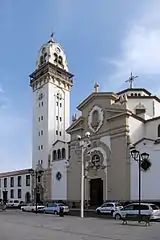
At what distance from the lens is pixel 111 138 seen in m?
52.0

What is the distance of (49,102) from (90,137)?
1524cm

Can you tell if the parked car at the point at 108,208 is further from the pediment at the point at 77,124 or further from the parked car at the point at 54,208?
the pediment at the point at 77,124

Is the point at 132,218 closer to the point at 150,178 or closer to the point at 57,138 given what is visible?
the point at 150,178

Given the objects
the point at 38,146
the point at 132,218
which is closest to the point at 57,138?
the point at 38,146

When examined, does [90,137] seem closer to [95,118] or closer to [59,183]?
[95,118]

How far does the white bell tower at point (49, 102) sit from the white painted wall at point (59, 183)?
277 cm

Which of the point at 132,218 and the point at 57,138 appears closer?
the point at 132,218

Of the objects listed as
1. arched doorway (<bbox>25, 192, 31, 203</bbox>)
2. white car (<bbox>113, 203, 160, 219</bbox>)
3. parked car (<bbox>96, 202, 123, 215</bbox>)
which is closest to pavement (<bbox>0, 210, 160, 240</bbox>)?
white car (<bbox>113, 203, 160, 219</bbox>)

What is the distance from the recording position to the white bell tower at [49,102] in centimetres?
6631

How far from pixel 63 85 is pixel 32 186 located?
766 inches

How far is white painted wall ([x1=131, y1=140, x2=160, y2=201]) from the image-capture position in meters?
44.6

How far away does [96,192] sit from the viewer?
53.7m

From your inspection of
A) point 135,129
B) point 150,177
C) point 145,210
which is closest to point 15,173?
point 135,129

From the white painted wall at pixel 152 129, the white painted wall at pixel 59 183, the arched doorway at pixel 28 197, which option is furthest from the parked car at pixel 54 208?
the arched doorway at pixel 28 197
